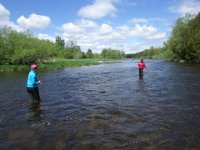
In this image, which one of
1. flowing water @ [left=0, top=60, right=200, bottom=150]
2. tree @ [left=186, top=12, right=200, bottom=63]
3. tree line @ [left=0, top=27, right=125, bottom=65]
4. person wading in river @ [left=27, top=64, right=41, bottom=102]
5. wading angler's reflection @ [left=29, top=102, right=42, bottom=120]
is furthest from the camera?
tree @ [left=186, top=12, right=200, bottom=63]

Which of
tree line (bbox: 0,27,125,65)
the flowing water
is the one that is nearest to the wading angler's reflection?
the flowing water

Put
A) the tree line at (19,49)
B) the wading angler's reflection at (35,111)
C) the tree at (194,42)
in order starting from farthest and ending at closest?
the tree at (194,42) → the tree line at (19,49) → the wading angler's reflection at (35,111)

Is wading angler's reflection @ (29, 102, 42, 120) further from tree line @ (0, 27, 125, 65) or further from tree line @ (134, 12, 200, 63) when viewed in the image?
tree line @ (134, 12, 200, 63)

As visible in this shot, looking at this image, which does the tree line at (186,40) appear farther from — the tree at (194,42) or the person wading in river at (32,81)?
the person wading in river at (32,81)

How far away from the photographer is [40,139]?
1120 centimetres

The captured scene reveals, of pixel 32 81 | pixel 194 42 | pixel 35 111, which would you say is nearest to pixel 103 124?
pixel 35 111

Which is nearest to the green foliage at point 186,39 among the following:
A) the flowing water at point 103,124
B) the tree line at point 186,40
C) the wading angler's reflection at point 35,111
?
the tree line at point 186,40

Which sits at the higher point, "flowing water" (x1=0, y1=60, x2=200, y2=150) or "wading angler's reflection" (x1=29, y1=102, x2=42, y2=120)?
"wading angler's reflection" (x1=29, y1=102, x2=42, y2=120)

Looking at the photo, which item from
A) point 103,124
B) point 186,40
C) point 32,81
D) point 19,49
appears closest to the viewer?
point 103,124

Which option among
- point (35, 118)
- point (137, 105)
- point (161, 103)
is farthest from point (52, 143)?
point (161, 103)

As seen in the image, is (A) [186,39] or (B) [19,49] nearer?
(B) [19,49]

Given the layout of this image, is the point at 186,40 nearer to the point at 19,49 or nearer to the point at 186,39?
the point at 186,39

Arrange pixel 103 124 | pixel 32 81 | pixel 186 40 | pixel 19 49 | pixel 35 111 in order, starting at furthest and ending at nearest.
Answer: pixel 186 40, pixel 19 49, pixel 32 81, pixel 35 111, pixel 103 124

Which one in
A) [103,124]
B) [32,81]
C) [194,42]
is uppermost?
[194,42]
